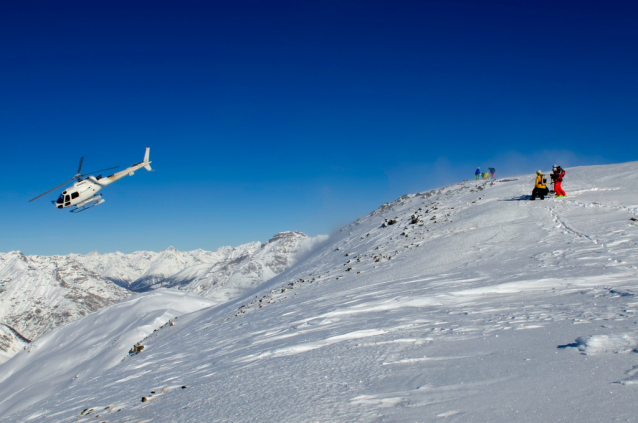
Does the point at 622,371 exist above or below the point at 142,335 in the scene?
above

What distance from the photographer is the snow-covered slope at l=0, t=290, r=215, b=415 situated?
29.4 m

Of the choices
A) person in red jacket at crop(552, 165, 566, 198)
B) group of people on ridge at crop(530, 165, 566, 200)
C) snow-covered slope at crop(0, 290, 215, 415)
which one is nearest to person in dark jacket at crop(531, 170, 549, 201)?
group of people on ridge at crop(530, 165, 566, 200)

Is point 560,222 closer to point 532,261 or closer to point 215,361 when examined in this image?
point 532,261

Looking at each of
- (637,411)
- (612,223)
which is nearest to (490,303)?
(637,411)

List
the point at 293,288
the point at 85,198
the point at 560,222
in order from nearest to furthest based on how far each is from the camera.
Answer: the point at 560,222, the point at 293,288, the point at 85,198

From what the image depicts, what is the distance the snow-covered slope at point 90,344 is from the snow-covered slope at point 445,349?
19884mm

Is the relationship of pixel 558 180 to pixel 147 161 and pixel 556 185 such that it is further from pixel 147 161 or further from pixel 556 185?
pixel 147 161

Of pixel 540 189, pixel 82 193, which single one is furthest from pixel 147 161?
pixel 540 189

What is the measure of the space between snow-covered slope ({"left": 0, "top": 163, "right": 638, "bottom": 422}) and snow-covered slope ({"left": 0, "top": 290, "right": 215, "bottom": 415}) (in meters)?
19.9

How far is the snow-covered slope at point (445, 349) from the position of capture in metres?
4.17

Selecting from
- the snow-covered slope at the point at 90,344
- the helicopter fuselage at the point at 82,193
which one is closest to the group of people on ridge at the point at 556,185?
the snow-covered slope at the point at 90,344

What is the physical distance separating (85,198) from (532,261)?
97.8 feet

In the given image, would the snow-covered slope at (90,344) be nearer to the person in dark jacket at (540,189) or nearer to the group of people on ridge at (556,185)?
the person in dark jacket at (540,189)

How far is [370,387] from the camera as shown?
201 inches
